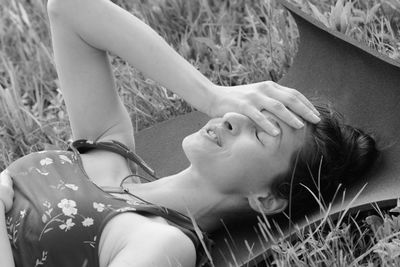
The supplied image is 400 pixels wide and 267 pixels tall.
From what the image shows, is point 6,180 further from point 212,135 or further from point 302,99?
point 302,99

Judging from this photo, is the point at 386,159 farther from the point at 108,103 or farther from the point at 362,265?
the point at 108,103

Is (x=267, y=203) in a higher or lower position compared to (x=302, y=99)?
lower

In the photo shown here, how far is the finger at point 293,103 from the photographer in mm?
2771

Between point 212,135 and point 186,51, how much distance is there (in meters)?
1.29

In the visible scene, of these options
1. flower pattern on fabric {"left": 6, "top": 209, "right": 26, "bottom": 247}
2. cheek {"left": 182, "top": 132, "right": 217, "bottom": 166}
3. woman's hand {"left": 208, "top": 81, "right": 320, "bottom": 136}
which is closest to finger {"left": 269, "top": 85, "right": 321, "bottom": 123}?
woman's hand {"left": 208, "top": 81, "right": 320, "bottom": 136}

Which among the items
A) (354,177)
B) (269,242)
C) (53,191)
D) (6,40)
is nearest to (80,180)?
(53,191)

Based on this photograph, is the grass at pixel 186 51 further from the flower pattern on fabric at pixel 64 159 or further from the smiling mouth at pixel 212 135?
the smiling mouth at pixel 212 135

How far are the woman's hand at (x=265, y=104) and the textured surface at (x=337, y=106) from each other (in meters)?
0.26

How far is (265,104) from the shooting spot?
9.04 ft

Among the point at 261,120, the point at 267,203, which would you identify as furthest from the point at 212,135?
the point at 267,203

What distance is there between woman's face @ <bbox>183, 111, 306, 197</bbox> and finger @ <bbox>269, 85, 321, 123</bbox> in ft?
0.15

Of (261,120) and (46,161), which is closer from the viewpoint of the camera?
(261,120)

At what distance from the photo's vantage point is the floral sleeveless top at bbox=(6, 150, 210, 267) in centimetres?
267

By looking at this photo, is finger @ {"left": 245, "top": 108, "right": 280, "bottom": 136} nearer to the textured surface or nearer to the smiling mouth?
the smiling mouth
